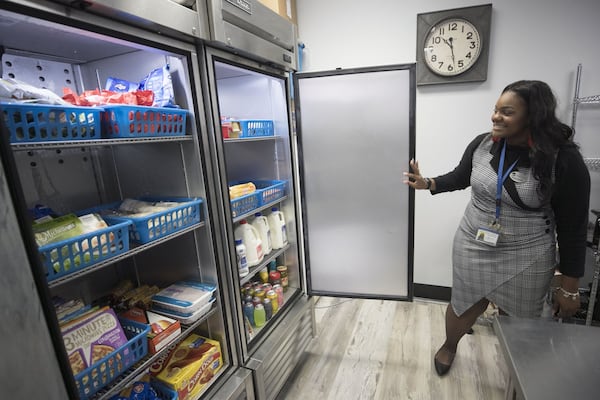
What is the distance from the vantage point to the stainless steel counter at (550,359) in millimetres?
702

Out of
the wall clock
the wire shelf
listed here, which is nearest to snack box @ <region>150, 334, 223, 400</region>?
the wall clock

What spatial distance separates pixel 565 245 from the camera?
1.42 metres

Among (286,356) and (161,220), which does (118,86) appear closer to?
(161,220)

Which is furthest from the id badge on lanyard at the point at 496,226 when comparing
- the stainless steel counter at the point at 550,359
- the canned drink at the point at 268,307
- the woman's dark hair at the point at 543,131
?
the canned drink at the point at 268,307

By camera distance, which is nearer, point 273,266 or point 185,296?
point 185,296

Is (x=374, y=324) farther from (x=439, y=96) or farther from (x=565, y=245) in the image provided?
(x=439, y=96)

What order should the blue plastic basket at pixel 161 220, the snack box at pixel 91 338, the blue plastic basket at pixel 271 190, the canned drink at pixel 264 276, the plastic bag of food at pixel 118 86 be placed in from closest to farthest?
the snack box at pixel 91 338 < the blue plastic basket at pixel 161 220 < the plastic bag of food at pixel 118 86 < the blue plastic basket at pixel 271 190 < the canned drink at pixel 264 276

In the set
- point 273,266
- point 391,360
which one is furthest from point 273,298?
point 391,360

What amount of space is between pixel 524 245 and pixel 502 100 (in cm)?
69

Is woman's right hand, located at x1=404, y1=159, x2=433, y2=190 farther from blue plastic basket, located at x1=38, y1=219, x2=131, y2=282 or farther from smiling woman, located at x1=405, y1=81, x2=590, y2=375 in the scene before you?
blue plastic basket, located at x1=38, y1=219, x2=131, y2=282

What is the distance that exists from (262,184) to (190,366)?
1020 millimetres

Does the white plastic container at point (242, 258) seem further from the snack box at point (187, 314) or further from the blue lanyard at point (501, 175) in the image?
the blue lanyard at point (501, 175)

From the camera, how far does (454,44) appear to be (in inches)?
82.5

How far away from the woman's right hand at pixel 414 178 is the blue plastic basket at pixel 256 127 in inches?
30.9
